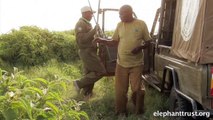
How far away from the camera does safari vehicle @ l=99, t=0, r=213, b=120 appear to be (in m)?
3.84

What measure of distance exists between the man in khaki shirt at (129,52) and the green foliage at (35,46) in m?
6.32

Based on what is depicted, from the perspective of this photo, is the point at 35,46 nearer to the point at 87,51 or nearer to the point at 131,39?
the point at 87,51

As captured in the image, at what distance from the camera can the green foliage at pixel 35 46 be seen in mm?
12133

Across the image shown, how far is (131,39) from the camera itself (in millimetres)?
5648

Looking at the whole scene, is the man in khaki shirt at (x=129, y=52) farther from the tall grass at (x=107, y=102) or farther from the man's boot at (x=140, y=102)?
the tall grass at (x=107, y=102)

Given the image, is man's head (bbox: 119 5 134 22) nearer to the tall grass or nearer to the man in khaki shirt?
the man in khaki shirt

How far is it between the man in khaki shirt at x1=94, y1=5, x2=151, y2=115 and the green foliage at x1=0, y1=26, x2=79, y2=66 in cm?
632

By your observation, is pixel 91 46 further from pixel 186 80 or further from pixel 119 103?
pixel 186 80

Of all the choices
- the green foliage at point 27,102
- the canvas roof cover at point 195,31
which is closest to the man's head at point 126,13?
the canvas roof cover at point 195,31

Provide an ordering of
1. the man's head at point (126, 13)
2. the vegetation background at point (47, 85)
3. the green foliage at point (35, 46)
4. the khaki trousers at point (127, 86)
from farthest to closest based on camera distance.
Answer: the green foliage at point (35, 46) → the khaki trousers at point (127, 86) → the man's head at point (126, 13) → the vegetation background at point (47, 85)

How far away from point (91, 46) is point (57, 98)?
5.33 meters

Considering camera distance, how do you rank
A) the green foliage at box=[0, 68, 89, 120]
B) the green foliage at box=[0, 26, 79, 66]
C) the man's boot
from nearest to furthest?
1. the green foliage at box=[0, 68, 89, 120]
2. the man's boot
3. the green foliage at box=[0, 26, 79, 66]

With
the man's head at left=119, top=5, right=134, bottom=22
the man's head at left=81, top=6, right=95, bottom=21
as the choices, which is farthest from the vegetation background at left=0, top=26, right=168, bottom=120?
the man's head at left=119, top=5, right=134, bottom=22

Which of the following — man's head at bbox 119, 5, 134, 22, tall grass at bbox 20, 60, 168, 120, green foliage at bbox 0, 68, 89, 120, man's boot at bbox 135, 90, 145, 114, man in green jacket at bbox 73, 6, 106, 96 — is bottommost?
tall grass at bbox 20, 60, 168, 120
